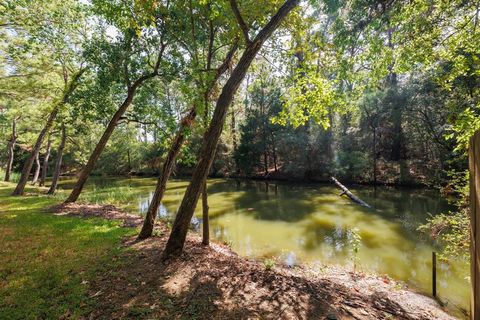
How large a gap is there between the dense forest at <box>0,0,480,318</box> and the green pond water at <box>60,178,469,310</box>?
1058mm

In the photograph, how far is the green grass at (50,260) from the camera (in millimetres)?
3271

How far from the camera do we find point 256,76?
10.9 metres

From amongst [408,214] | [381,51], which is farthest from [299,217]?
[381,51]

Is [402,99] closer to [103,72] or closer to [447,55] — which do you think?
[447,55]

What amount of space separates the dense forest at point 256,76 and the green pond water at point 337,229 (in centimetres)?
106

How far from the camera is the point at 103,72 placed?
856cm

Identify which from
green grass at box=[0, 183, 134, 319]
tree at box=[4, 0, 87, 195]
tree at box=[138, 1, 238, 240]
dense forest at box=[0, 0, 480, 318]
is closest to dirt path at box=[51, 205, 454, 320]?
green grass at box=[0, 183, 134, 319]

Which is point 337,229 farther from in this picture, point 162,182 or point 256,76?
point 256,76

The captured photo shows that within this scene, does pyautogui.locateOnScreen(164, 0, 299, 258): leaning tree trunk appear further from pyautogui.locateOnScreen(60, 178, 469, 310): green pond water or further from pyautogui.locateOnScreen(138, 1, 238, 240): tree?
pyautogui.locateOnScreen(60, 178, 469, 310): green pond water

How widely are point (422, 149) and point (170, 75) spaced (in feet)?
68.0

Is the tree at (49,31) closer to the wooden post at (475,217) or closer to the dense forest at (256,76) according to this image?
the dense forest at (256,76)

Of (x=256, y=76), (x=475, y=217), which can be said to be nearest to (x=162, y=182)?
(x=475, y=217)

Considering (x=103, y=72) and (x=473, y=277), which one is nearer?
(x=473, y=277)

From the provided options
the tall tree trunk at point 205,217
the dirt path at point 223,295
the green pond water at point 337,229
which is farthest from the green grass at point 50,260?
the green pond water at point 337,229
